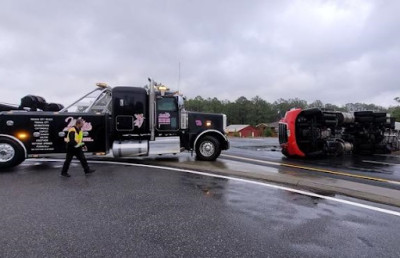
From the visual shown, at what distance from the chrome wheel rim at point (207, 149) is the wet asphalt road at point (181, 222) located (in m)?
4.30

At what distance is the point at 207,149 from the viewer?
38.5ft

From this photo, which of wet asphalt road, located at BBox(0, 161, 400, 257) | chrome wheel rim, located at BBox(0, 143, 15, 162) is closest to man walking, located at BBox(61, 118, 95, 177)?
wet asphalt road, located at BBox(0, 161, 400, 257)

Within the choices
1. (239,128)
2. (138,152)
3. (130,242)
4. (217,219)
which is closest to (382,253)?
(217,219)

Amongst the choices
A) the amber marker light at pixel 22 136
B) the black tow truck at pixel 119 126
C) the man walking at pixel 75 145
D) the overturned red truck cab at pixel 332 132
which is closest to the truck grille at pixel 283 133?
the overturned red truck cab at pixel 332 132

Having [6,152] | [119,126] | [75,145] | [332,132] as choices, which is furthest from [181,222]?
[332,132]

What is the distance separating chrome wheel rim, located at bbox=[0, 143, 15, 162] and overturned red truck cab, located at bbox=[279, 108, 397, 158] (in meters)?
11.1

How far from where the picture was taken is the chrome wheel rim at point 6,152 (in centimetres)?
942

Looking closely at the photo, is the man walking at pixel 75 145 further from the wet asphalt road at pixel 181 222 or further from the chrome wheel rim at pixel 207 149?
the chrome wheel rim at pixel 207 149

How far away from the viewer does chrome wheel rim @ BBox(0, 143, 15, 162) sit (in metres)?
9.42

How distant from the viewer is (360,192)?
6699mm

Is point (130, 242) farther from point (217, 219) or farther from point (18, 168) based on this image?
point (18, 168)

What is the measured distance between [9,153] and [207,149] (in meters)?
6.25

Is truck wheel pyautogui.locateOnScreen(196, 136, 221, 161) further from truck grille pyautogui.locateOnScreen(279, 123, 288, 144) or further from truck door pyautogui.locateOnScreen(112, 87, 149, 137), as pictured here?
truck grille pyautogui.locateOnScreen(279, 123, 288, 144)

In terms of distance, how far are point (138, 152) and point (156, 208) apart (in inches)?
221
